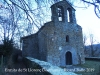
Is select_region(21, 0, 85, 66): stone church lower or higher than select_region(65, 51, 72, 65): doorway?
higher

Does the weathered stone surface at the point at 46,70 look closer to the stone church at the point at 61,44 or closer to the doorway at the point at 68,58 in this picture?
the stone church at the point at 61,44

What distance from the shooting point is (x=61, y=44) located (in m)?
15.3

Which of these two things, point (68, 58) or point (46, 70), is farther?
point (68, 58)

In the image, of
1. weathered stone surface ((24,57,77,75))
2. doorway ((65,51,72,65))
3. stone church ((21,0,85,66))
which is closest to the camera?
weathered stone surface ((24,57,77,75))

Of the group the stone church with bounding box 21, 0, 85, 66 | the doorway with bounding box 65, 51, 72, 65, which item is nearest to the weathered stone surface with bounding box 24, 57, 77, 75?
the stone church with bounding box 21, 0, 85, 66

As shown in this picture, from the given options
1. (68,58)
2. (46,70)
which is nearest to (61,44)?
(68,58)

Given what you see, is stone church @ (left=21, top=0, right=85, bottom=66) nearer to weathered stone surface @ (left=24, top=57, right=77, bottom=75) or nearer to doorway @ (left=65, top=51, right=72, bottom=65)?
doorway @ (left=65, top=51, right=72, bottom=65)

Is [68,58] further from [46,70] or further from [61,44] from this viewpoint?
[46,70]

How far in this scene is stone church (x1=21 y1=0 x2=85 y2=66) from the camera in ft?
48.2

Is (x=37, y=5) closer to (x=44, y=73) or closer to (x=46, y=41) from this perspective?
(x=44, y=73)

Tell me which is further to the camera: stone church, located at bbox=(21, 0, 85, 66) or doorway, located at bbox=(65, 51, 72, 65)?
doorway, located at bbox=(65, 51, 72, 65)

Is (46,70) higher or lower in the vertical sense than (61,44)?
lower

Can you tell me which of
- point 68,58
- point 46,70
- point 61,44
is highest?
point 61,44

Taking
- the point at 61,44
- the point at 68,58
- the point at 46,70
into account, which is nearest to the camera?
the point at 46,70
